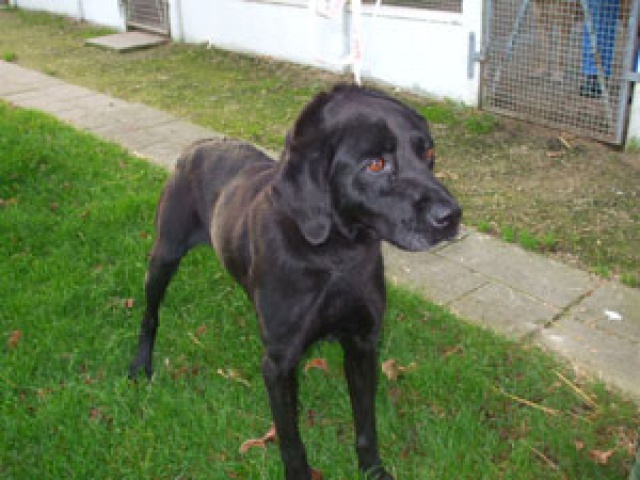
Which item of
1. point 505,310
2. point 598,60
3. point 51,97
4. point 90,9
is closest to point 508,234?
point 505,310

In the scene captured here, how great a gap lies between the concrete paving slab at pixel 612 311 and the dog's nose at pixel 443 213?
2124mm

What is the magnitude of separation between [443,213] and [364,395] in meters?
1.05

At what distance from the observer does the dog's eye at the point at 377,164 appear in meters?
2.35

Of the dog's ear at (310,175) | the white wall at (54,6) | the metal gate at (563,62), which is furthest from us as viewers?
the white wall at (54,6)

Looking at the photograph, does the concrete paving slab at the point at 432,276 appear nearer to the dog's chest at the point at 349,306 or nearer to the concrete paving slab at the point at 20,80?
the dog's chest at the point at 349,306

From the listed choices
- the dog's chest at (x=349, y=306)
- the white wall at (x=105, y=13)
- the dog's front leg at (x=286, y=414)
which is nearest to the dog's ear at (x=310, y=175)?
the dog's chest at (x=349, y=306)

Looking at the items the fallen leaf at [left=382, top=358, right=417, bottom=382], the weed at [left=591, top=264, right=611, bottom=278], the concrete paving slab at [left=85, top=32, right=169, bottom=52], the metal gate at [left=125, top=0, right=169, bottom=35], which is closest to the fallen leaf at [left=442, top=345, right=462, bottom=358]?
the fallen leaf at [left=382, top=358, right=417, bottom=382]

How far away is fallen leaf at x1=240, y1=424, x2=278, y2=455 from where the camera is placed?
326 cm

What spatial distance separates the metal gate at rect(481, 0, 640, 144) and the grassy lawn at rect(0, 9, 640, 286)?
8.9 inches

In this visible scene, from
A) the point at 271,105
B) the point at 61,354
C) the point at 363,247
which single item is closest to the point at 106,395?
the point at 61,354

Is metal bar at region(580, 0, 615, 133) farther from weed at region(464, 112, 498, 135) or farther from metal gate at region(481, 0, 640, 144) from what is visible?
weed at region(464, 112, 498, 135)

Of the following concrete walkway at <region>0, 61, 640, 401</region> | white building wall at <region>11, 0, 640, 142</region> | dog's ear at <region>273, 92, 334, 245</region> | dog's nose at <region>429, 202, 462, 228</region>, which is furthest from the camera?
white building wall at <region>11, 0, 640, 142</region>

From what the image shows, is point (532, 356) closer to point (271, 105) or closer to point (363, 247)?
point (363, 247)

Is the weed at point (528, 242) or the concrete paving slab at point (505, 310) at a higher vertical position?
the weed at point (528, 242)
